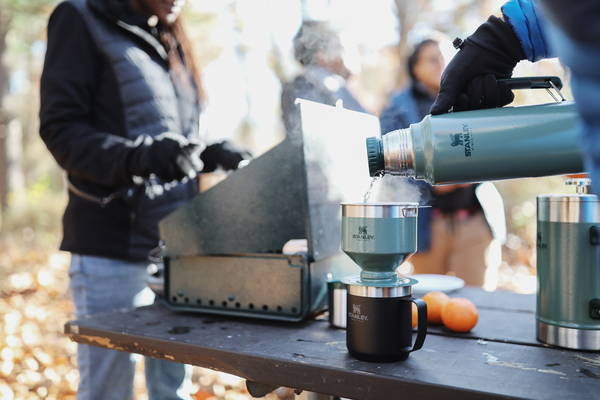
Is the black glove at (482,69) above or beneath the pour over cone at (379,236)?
above

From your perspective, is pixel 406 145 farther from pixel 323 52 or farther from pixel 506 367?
pixel 323 52

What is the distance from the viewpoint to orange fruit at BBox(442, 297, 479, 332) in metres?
1.28

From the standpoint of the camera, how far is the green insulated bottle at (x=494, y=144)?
92 cm

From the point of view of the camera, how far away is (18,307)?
487 centimetres

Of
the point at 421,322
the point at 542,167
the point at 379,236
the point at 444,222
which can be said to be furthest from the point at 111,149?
the point at 444,222

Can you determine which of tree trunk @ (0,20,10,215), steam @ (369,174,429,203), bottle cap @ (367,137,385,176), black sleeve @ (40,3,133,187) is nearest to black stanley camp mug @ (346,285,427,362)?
bottle cap @ (367,137,385,176)

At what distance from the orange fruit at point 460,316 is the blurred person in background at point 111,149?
0.83 meters

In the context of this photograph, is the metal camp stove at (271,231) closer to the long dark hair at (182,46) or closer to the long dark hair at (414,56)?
the long dark hair at (182,46)

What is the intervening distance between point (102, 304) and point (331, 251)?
795 mm

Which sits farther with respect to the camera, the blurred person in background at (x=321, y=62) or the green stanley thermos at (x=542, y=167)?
the blurred person in background at (x=321, y=62)

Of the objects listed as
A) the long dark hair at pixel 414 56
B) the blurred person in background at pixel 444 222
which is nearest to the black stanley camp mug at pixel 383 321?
the blurred person in background at pixel 444 222

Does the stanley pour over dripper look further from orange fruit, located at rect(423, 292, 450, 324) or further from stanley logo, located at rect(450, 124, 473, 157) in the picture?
orange fruit, located at rect(423, 292, 450, 324)

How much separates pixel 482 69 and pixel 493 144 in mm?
231

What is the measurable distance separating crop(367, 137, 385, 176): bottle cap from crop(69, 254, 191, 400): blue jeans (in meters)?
1.08
